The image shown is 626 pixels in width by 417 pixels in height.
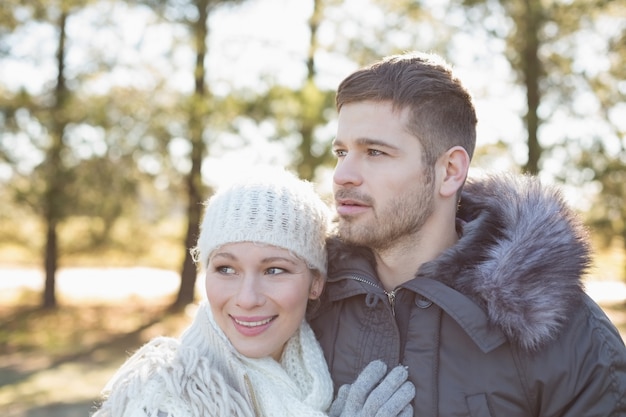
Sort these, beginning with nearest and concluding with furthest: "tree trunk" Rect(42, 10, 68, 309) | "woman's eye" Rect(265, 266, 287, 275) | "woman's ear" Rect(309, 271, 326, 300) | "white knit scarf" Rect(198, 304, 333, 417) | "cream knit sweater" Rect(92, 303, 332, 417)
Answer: "cream knit sweater" Rect(92, 303, 332, 417) → "white knit scarf" Rect(198, 304, 333, 417) → "woman's eye" Rect(265, 266, 287, 275) → "woman's ear" Rect(309, 271, 326, 300) → "tree trunk" Rect(42, 10, 68, 309)

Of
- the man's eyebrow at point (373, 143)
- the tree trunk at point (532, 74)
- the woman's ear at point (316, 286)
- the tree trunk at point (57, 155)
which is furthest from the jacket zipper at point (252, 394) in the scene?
the tree trunk at point (57, 155)

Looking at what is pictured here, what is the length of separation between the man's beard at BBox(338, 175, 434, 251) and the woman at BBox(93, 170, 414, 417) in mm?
167

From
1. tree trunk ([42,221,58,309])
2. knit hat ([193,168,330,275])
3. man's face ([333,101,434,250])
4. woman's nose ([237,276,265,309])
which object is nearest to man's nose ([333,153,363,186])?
man's face ([333,101,434,250])

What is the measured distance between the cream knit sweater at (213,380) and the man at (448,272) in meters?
0.16

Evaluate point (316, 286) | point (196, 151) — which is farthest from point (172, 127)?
point (316, 286)

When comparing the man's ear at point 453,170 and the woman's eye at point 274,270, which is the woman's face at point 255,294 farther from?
the man's ear at point 453,170

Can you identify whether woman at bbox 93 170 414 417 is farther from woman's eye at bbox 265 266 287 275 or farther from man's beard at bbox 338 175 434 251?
man's beard at bbox 338 175 434 251

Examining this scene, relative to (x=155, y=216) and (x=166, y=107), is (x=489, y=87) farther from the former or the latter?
(x=155, y=216)

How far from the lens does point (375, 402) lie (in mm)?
2449

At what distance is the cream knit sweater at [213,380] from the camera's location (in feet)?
7.77

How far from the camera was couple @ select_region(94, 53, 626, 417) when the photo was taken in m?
2.41

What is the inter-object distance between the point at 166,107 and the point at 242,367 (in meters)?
10.2

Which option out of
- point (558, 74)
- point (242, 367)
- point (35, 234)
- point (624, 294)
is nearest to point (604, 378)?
point (242, 367)

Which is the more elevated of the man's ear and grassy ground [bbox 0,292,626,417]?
the man's ear
